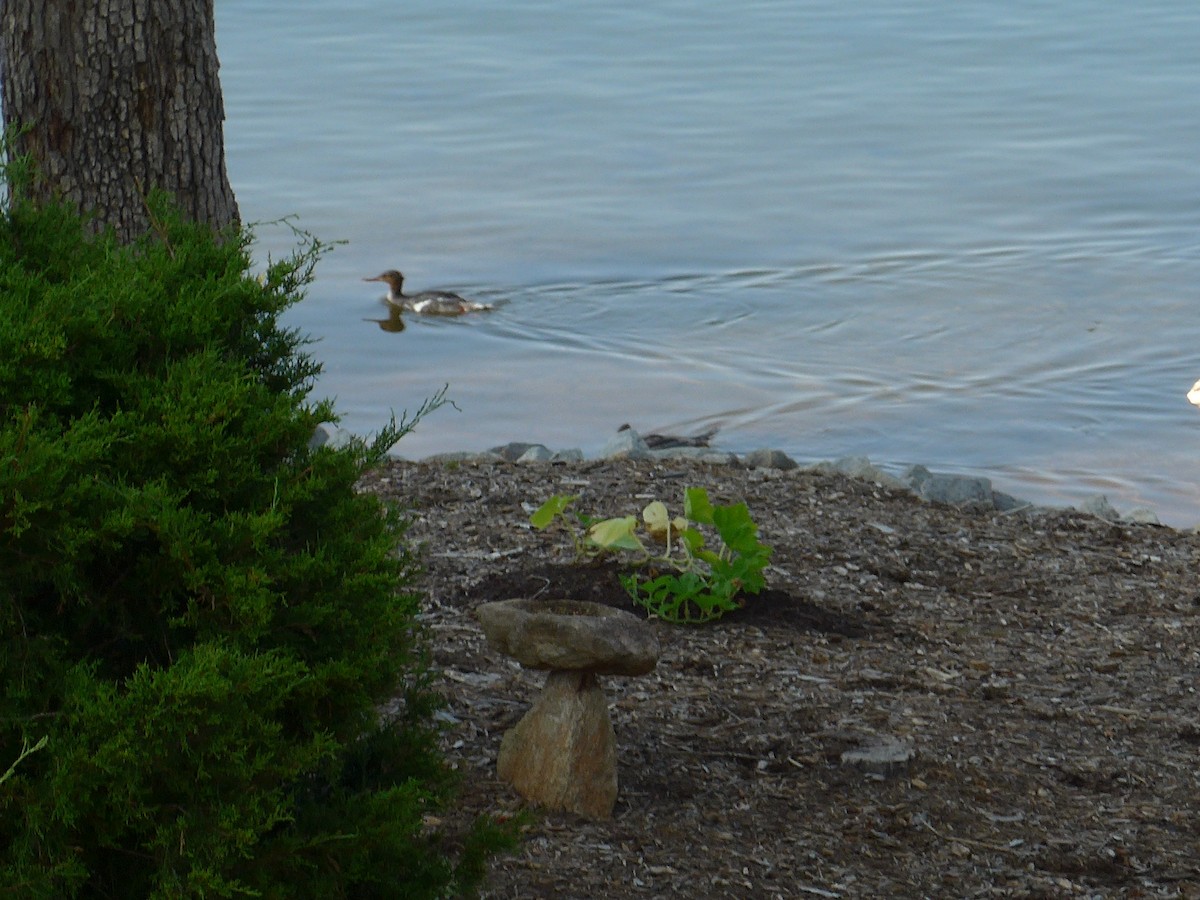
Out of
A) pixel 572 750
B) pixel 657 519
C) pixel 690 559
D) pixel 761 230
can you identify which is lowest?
pixel 572 750

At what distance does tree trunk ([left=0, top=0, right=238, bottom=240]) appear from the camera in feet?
16.3

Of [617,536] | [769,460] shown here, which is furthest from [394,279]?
[617,536]

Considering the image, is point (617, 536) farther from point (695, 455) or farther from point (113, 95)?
point (695, 455)

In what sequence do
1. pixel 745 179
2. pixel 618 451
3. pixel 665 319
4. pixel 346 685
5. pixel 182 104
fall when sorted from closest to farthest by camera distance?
1. pixel 346 685
2. pixel 182 104
3. pixel 618 451
4. pixel 665 319
5. pixel 745 179

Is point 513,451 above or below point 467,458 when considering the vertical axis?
below

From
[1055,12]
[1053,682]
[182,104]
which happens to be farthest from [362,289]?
[1055,12]

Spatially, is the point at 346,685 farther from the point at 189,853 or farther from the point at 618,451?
the point at 618,451

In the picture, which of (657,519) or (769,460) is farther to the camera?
(769,460)

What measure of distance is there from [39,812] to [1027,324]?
10977mm

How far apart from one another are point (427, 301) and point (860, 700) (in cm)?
796

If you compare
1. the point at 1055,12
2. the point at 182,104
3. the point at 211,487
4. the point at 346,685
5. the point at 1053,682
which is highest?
the point at 1055,12

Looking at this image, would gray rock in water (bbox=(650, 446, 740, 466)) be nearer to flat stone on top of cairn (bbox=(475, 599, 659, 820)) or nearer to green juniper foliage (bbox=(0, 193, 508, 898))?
flat stone on top of cairn (bbox=(475, 599, 659, 820))

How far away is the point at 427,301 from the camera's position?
40.1ft

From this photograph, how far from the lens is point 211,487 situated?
2.51 meters
